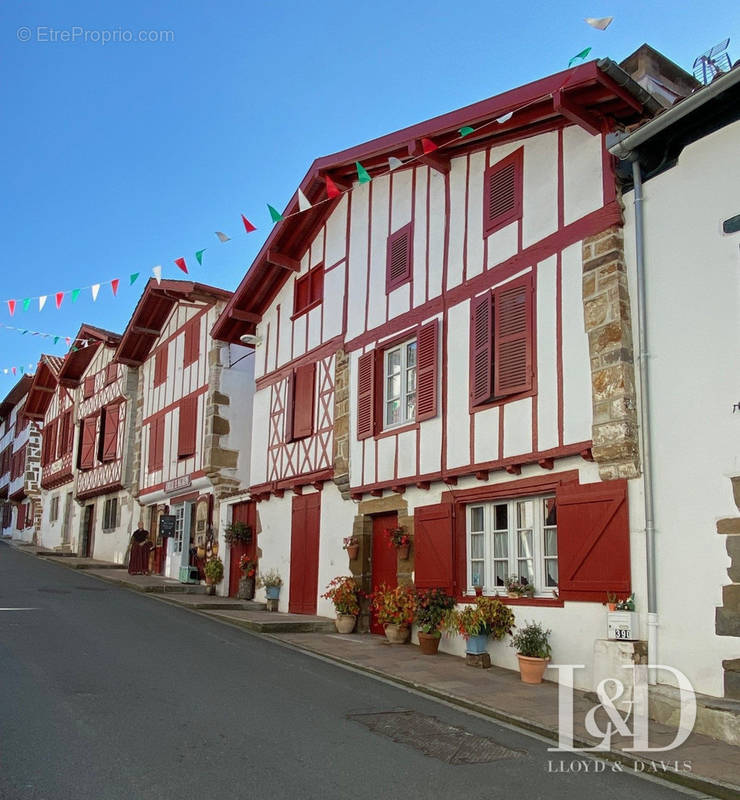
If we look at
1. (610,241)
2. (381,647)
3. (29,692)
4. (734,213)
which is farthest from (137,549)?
(734,213)

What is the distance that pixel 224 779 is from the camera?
4883mm

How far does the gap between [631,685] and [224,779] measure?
13.5 feet

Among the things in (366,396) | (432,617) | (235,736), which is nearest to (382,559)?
(432,617)

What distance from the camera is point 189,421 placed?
19.5 m

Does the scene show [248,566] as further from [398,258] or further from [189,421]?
[398,258]

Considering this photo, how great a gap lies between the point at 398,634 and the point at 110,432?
16.6m

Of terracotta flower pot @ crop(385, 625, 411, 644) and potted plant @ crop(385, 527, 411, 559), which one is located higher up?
potted plant @ crop(385, 527, 411, 559)

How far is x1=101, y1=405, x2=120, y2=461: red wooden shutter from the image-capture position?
24.8m

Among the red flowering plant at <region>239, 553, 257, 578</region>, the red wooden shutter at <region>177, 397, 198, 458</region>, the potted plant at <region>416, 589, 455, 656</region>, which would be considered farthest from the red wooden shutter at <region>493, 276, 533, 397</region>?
the red wooden shutter at <region>177, 397, 198, 458</region>

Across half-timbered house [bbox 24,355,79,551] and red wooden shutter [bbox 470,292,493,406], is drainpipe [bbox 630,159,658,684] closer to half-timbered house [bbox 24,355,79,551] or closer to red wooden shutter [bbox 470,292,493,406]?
red wooden shutter [bbox 470,292,493,406]

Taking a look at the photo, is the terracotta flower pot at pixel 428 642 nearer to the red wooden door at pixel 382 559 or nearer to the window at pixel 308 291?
the red wooden door at pixel 382 559

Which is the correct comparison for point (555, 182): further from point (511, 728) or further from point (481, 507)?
point (511, 728)

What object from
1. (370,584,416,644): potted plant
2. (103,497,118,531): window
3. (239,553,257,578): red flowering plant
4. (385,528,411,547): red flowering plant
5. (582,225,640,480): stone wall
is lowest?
(370,584,416,644): potted plant

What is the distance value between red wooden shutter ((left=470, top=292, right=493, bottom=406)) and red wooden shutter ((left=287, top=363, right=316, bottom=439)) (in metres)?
4.49
